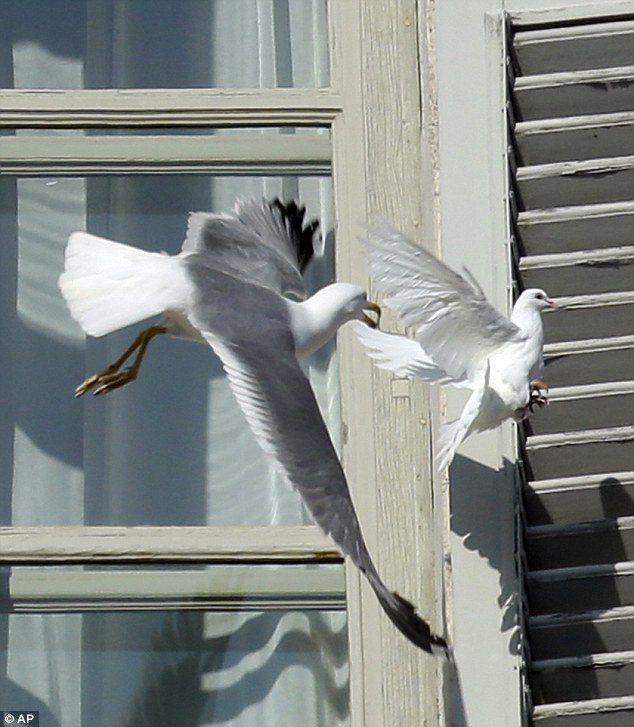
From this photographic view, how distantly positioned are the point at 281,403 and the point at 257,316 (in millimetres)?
142

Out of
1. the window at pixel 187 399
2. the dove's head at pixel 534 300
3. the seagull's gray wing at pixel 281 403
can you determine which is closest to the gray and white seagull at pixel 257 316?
the seagull's gray wing at pixel 281 403

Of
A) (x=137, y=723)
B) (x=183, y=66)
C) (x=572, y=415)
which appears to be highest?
(x=183, y=66)

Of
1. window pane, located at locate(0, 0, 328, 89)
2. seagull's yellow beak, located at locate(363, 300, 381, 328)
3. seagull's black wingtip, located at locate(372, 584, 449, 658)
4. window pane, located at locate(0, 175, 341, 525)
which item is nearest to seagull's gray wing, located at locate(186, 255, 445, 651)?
seagull's black wingtip, located at locate(372, 584, 449, 658)

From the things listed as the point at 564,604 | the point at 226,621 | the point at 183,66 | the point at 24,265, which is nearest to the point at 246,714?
the point at 226,621

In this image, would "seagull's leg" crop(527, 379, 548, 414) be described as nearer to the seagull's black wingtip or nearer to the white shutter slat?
the seagull's black wingtip

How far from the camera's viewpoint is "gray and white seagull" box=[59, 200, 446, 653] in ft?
9.73

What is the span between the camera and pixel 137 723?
3.15 m

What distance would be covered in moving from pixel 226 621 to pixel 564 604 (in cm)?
44

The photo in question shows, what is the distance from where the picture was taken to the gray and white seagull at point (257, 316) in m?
2.97

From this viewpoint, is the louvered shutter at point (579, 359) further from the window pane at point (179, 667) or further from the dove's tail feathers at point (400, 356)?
the window pane at point (179, 667)

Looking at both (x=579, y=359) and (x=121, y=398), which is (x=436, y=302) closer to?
(x=579, y=359)

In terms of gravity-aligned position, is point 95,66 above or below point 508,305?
above

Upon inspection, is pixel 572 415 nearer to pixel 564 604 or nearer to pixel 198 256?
pixel 564 604

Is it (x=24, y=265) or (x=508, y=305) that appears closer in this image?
(x=508, y=305)
